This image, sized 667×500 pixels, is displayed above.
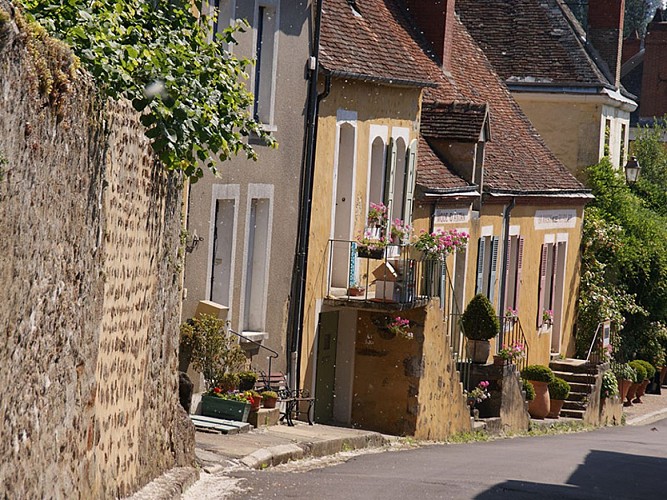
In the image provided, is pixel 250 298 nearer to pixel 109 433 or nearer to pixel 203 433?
pixel 203 433

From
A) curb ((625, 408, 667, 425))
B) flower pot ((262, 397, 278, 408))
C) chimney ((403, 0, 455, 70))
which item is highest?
chimney ((403, 0, 455, 70))

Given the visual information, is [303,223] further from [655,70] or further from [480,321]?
[655,70]

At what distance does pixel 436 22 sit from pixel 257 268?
34.5 ft

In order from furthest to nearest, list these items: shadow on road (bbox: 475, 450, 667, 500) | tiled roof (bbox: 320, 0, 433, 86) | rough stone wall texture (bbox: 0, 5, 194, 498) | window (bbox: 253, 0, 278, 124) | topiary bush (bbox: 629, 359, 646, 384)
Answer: topiary bush (bbox: 629, 359, 646, 384) < tiled roof (bbox: 320, 0, 433, 86) < window (bbox: 253, 0, 278, 124) < shadow on road (bbox: 475, 450, 667, 500) < rough stone wall texture (bbox: 0, 5, 194, 498)

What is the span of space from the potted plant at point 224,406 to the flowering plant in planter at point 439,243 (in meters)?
6.83

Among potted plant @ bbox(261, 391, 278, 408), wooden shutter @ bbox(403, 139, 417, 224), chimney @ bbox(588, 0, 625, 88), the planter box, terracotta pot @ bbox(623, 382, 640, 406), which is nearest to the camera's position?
the planter box

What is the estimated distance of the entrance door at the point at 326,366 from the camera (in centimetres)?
2175

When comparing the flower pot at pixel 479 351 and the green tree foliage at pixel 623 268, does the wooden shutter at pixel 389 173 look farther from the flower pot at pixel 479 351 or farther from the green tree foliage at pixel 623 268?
the green tree foliage at pixel 623 268

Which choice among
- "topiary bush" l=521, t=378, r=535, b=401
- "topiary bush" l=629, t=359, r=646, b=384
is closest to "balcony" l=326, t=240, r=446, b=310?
"topiary bush" l=521, t=378, r=535, b=401

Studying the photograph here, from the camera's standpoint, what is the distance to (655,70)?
49.9 metres

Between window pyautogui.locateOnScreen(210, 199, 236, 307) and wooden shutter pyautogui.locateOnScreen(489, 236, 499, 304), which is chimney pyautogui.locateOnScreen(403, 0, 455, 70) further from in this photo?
window pyautogui.locateOnScreen(210, 199, 236, 307)

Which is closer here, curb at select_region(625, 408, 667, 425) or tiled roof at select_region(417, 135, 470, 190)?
tiled roof at select_region(417, 135, 470, 190)

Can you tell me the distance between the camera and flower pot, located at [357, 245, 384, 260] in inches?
835

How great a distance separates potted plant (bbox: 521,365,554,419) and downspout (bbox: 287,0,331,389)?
942cm
